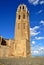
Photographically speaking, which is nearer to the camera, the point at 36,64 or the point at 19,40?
the point at 36,64

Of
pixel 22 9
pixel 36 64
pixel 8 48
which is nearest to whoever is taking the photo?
pixel 36 64

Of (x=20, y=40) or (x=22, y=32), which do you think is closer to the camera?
(x=20, y=40)

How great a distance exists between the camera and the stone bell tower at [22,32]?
167ft

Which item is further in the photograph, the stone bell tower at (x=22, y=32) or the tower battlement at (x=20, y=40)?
the stone bell tower at (x=22, y=32)

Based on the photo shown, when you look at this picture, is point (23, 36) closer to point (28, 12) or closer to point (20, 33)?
point (20, 33)

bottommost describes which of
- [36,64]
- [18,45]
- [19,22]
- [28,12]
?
[36,64]

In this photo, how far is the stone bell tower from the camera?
50.8 m

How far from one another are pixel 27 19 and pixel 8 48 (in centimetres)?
1294

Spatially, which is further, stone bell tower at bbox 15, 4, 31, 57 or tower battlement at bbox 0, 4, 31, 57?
stone bell tower at bbox 15, 4, 31, 57

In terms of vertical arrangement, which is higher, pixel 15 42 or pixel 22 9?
pixel 22 9

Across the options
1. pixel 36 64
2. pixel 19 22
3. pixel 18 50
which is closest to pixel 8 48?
pixel 18 50

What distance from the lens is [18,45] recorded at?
5178cm

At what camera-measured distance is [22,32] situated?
179ft

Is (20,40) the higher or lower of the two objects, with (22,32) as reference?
lower
